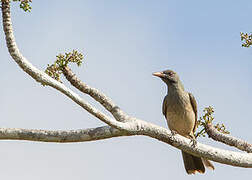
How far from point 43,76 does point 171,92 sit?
3647 mm

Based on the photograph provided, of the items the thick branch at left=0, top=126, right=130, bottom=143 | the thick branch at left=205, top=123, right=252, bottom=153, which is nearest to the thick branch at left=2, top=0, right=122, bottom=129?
the thick branch at left=0, top=126, right=130, bottom=143

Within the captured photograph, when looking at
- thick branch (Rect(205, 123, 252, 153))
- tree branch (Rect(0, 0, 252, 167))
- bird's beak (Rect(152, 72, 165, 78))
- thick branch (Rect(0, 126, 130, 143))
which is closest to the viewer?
tree branch (Rect(0, 0, 252, 167))

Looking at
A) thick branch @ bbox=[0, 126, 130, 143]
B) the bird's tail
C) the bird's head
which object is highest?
the bird's head

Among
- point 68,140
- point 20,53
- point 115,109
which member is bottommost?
point 68,140

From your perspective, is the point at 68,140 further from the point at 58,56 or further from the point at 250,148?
the point at 250,148

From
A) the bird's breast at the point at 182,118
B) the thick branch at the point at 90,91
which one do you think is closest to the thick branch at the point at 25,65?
the thick branch at the point at 90,91

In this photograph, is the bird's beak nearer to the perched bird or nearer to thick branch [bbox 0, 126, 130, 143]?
the perched bird

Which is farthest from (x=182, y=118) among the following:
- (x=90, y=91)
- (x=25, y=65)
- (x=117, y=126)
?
(x=25, y=65)

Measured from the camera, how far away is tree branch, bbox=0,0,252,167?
4340 millimetres

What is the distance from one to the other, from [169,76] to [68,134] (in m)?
3.57

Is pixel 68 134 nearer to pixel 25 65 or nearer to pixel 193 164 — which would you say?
pixel 25 65

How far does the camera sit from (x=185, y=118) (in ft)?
23.9

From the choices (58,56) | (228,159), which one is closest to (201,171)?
(228,159)

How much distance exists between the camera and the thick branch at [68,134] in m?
4.53
